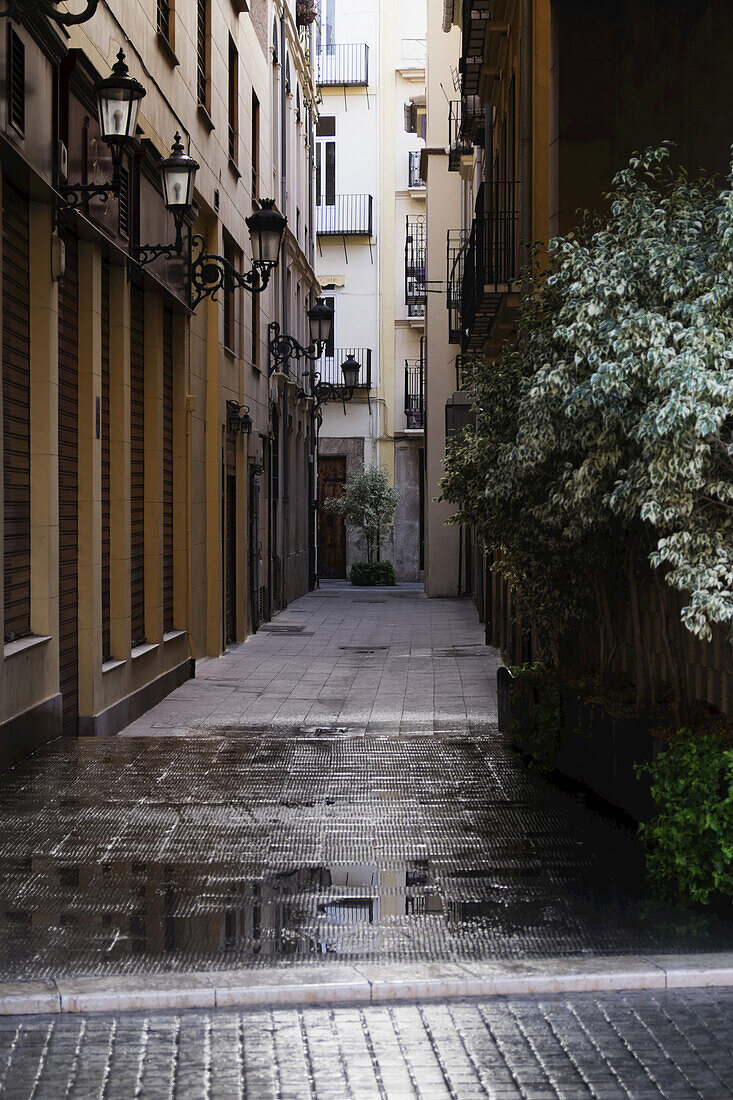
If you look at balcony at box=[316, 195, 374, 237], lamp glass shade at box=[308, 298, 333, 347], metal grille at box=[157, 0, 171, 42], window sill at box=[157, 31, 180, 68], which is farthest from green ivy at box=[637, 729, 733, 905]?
balcony at box=[316, 195, 374, 237]

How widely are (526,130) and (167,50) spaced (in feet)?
13.0

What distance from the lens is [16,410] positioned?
32.2 ft

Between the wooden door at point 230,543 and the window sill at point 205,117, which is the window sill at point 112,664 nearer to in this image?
the wooden door at point 230,543

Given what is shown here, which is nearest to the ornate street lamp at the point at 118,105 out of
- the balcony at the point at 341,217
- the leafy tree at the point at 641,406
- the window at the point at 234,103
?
the leafy tree at the point at 641,406

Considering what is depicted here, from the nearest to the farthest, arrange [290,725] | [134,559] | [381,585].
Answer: [290,725]
[134,559]
[381,585]

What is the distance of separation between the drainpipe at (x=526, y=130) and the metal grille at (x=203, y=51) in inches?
209

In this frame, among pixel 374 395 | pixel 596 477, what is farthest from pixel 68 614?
pixel 374 395

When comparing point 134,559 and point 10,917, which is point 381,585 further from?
point 10,917

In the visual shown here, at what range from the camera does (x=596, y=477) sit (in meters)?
6.94

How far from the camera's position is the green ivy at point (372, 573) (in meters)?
38.0

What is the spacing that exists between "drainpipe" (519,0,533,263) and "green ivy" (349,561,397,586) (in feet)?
78.8

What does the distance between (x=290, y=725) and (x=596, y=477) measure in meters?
5.69

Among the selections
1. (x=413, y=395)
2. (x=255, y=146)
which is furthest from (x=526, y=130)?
(x=413, y=395)

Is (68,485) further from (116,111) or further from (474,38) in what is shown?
(474,38)
